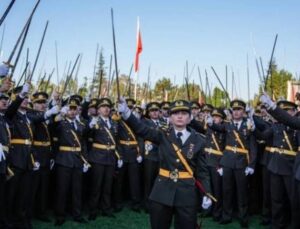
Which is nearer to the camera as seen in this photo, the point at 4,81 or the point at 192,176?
the point at 192,176

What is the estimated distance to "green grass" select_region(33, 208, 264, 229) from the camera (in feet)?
24.4

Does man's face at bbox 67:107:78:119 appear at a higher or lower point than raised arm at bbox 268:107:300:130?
higher

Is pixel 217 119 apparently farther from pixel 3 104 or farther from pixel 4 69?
pixel 4 69

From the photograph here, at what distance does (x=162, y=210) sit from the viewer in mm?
4824

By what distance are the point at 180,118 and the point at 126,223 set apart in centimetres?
359

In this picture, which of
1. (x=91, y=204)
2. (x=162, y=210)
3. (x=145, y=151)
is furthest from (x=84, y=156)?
(x=162, y=210)

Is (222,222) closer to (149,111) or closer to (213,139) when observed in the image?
(213,139)

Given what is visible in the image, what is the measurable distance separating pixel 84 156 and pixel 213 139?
2979 millimetres

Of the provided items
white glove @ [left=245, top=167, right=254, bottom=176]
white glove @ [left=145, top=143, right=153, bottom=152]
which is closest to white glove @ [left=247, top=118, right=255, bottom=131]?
white glove @ [left=245, top=167, right=254, bottom=176]

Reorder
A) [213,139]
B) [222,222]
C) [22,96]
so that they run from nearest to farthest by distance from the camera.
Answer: [22,96], [222,222], [213,139]

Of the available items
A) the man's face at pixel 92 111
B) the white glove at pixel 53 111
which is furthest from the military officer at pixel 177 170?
the man's face at pixel 92 111

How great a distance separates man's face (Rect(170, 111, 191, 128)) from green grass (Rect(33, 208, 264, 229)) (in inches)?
129

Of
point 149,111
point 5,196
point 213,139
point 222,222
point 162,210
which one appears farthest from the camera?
point 149,111

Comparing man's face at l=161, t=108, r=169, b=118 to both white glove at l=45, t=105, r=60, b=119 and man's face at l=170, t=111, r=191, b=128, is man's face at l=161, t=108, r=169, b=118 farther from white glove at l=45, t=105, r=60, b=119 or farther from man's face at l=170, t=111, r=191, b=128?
man's face at l=170, t=111, r=191, b=128
